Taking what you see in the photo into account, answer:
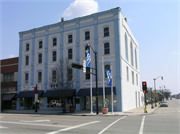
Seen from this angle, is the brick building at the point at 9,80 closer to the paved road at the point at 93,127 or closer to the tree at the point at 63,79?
the tree at the point at 63,79

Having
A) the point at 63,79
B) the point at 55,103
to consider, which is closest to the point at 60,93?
the point at 63,79

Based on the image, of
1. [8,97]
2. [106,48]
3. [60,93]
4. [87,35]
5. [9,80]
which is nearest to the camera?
[60,93]

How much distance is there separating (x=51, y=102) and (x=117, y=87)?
12.2m

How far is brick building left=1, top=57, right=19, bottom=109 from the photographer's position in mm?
33328

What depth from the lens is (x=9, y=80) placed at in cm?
3578

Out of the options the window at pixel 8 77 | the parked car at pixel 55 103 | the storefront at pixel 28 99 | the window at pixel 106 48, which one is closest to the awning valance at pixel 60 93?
the storefront at pixel 28 99

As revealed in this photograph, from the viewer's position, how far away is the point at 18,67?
113 feet

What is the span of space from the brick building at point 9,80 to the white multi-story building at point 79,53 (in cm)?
178

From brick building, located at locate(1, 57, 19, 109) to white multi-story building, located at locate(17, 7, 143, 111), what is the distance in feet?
5.84

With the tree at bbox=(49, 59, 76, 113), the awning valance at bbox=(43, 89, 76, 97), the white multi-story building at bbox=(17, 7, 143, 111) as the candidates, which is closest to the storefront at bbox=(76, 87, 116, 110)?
the white multi-story building at bbox=(17, 7, 143, 111)

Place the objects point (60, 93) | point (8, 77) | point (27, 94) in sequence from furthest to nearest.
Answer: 1. point (8, 77)
2. point (27, 94)
3. point (60, 93)

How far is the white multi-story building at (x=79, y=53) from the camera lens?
1033 inches

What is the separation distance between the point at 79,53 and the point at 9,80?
666 inches

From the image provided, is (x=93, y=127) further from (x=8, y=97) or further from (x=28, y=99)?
(x=8, y=97)
